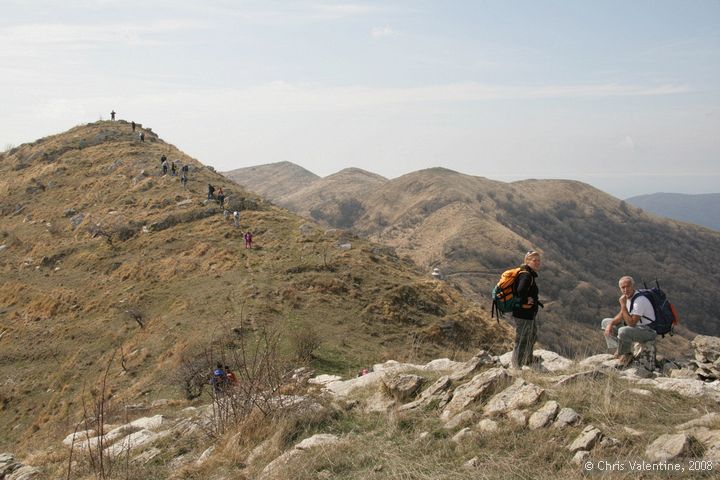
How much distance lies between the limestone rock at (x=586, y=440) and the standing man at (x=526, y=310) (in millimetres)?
2900

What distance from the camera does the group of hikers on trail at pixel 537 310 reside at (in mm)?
8008

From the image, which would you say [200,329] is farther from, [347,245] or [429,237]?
[429,237]

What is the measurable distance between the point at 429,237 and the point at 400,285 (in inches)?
3052

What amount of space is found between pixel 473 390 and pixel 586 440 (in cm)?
174

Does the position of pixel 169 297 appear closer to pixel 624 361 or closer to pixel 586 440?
pixel 624 361

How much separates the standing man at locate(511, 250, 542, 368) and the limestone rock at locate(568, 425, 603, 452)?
2900 millimetres

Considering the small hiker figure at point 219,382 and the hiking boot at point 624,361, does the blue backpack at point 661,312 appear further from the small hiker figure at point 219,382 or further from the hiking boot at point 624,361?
the small hiker figure at point 219,382

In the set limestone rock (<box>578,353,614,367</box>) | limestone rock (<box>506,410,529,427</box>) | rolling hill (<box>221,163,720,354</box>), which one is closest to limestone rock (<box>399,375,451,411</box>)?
limestone rock (<box>506,410,529,427</box>)

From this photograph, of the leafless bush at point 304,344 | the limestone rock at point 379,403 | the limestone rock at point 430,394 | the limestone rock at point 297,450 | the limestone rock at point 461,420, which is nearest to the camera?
the limestone rock at point 297,450

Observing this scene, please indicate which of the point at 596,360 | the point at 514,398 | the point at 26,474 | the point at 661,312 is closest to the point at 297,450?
the point at 514,398

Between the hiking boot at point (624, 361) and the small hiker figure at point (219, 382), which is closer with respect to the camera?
the small hiker figure at point (219, 382)

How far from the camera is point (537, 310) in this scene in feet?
26.2

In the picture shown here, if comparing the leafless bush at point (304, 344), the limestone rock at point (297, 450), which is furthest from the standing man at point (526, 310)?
the leafless bush at point (304, 344)

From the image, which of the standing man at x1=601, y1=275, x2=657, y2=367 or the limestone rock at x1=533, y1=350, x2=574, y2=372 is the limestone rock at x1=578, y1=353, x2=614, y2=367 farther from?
the standing man at x1=601, y1=275, x2=657, y2=367
